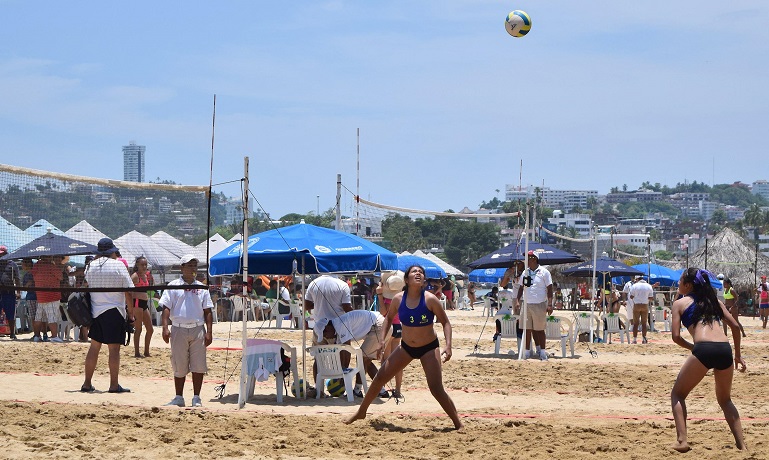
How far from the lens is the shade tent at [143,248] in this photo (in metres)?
11.3

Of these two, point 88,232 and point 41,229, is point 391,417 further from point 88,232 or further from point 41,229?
point 41,229

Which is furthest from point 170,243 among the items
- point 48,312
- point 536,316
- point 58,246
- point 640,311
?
point 640,311

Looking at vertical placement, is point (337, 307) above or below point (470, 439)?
above

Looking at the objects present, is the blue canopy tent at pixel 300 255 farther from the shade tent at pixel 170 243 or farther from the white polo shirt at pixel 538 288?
the white polo shirt at pixel 538 288

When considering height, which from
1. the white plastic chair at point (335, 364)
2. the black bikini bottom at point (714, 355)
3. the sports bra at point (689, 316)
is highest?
the sports bra at point (689, 316)

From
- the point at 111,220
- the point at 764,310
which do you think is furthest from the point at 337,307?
the point at 764,310

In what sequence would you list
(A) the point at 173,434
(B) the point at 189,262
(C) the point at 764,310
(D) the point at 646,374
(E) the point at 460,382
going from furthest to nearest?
(C) the point at 764,310, (D) the point at 646,374, (E) the point at 460,382, (B) the point at 189,262, (A) the point at 173,434

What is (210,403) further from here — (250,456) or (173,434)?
(250,456)

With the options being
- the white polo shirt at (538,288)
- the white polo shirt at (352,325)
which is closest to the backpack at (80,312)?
the white polo shirt at (352,325)

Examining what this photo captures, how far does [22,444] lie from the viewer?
24.6 ft

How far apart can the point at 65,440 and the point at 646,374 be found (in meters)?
8.45

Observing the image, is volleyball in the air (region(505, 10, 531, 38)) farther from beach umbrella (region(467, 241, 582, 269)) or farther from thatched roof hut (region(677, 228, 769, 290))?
thatched roof hut (region(677, 228, 769, 290))

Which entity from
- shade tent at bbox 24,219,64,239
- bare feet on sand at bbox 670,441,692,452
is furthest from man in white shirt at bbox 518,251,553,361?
bare feet on sand at bbox 670,441,692,452

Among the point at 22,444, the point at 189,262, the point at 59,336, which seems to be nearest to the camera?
the point at 22,444
